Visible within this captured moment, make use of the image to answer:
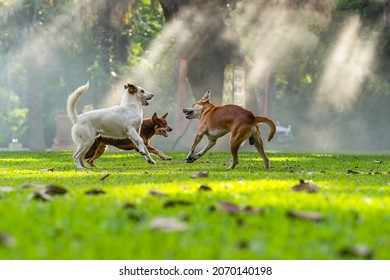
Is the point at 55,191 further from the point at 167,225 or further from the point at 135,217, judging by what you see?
the point at 167,225

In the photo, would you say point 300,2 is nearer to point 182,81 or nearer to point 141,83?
point 182,81

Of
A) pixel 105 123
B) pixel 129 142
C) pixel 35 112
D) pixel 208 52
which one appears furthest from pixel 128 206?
pixel 35 112

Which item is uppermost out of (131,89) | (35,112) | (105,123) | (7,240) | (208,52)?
(208,52)

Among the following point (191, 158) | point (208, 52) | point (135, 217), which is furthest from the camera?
point (208, 52)

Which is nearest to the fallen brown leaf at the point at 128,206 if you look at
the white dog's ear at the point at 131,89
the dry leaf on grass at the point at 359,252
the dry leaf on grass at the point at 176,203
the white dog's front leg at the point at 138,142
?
the dry leaf on grass at the point at 176,203

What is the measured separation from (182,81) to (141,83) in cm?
2341

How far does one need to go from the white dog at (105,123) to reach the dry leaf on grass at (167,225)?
8.32 m

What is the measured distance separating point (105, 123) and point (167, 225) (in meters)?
8.82

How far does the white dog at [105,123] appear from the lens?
1296cm

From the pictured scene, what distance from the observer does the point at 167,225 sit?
4484 mm

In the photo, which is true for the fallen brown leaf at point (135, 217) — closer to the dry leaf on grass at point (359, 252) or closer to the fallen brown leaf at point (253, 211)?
the fallen brown leaf at point (253, 211)

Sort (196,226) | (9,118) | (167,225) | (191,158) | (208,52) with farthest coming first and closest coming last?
(9,118) < (208,52) < (191,158) < (196,226) < (167,225)

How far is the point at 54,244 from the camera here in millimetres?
4070
